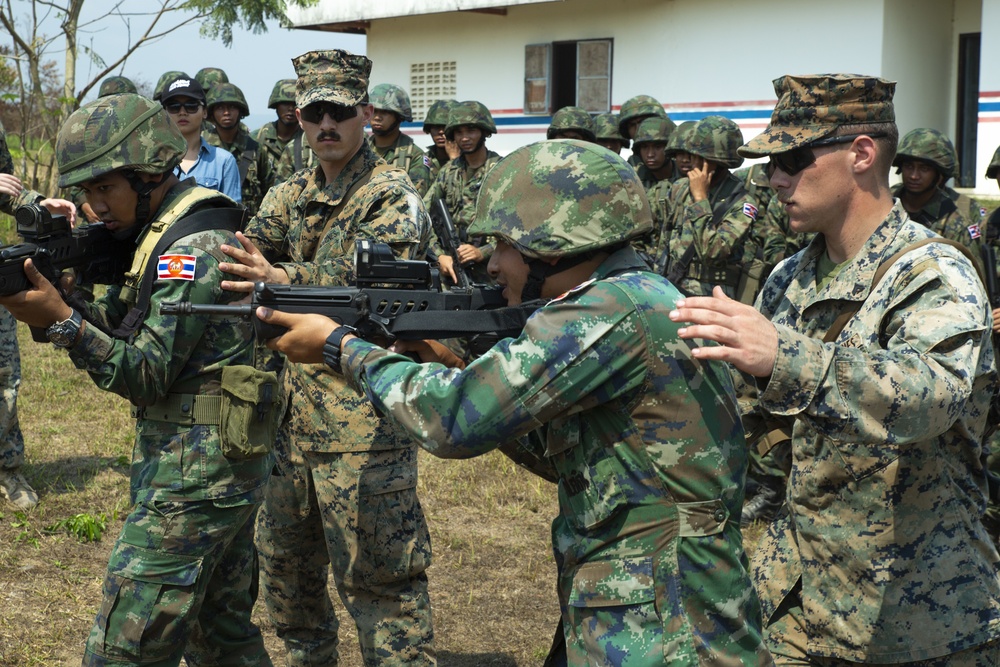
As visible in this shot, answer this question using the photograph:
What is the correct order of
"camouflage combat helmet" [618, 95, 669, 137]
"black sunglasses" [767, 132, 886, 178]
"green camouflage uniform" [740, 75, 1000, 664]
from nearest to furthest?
"green camouflage uniform" [740, 75, 1000, 664], "black sunglasses" [767, 132, 886, 178], "camouflage combat helmet" [618, 95, 669, 137]

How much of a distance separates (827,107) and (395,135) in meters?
8.08

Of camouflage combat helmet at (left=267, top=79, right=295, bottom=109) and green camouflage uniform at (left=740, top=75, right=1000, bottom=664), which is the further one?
camouflage combat helmet at (left=267, top=79, right=295, bottom=109)

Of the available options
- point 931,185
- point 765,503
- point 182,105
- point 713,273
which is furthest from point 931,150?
point 182,105

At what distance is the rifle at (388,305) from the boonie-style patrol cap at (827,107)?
3.23ft

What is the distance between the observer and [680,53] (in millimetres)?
16031

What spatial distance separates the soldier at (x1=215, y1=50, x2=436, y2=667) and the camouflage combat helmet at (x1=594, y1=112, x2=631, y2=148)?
7.21 m

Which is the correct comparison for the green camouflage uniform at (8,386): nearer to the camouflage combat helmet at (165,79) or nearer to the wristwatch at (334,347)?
the camouflage combat helmet at (165,79)

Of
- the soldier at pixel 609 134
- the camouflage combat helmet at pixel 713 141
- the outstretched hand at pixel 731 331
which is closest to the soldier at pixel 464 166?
the soldier at pixel 609 134

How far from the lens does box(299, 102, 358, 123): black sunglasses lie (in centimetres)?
453

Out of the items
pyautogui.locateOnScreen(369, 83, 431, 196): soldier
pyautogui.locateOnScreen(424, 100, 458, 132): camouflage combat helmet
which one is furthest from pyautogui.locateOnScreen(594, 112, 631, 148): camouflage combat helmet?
pyautogui.locateOnScreen(369, 83, 431, 196): soldier

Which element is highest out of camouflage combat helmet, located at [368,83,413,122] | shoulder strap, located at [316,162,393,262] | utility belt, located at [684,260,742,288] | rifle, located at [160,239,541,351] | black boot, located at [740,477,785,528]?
camouflage combat helmet, located at [368,83,413,122]

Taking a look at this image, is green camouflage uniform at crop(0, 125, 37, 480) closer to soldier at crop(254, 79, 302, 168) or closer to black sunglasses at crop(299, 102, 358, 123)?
black sunglasses at crop(299, 102, 358, 123)

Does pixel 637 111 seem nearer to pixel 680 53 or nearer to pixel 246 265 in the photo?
pixel 680 53

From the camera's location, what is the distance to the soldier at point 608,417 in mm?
2469
